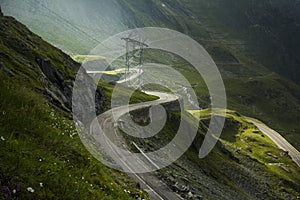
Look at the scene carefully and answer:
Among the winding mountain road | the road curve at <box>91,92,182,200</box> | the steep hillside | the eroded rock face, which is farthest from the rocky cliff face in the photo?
the steep hillside

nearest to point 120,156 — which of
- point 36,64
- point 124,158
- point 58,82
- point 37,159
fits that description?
point 124,158

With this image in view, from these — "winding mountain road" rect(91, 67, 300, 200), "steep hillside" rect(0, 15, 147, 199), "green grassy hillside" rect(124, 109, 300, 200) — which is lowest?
"green grassy hillside" rect(124, 109, 300, 200)

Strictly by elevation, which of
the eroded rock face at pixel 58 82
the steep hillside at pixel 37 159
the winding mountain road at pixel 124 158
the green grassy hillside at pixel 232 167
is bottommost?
the green grassy hillside at pixel 232 167

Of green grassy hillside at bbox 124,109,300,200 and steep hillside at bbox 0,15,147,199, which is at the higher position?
steep hillside at bbox 0,15,147,199

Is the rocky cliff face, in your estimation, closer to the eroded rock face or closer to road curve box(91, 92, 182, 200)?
the eroded rock face

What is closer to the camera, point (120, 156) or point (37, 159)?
point (37, 159)

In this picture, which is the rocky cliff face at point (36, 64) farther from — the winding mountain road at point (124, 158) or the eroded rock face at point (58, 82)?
the winding mountain road at point (124, 158)

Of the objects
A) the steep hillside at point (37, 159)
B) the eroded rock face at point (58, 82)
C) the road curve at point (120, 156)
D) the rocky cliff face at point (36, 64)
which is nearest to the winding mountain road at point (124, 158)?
the road curve at point (120, 156)

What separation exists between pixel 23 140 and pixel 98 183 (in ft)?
12.9

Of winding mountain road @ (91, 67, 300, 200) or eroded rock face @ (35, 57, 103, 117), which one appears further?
eroded rock face @ (35, 57, 103, 117)

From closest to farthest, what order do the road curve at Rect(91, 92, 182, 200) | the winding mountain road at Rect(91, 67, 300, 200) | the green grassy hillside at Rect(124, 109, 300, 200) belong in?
the road curve at Rect(91, 92, 182, 200) → the winding mountain road at Rect(91, 67, 300, 200) → the green grassy hillside at Rect(124, 109, 300, 200)

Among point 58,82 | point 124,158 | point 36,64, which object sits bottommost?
point 124,158

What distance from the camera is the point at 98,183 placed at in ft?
46.8

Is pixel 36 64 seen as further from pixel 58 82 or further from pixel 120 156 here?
pixel 120 156
